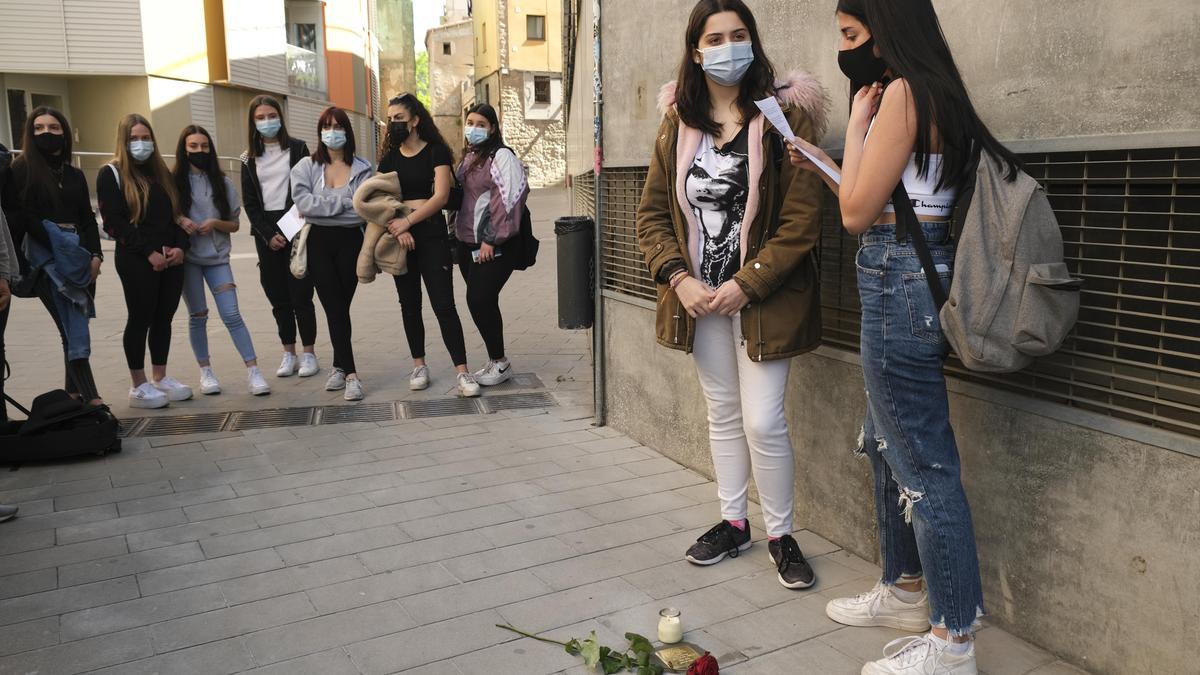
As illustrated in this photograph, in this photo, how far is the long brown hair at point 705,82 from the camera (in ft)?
11.9

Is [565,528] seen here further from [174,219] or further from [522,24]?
[522,24]

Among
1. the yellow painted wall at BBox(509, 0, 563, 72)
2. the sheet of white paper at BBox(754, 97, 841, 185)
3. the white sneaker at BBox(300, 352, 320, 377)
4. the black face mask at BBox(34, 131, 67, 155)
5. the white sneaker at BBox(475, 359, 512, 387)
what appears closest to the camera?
the sheet of white paper at BBox(754, 97, 841, 185)

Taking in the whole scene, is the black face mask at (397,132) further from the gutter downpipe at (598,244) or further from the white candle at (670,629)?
the white candle at (670,629)

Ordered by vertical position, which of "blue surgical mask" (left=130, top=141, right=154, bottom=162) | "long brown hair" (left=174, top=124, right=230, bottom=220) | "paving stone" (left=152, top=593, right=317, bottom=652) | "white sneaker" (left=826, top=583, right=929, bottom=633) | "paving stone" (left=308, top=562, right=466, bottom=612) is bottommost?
"paving stone" (left=152, top=593, right=317, bottom=652)

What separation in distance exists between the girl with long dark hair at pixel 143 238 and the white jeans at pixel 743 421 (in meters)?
4.19

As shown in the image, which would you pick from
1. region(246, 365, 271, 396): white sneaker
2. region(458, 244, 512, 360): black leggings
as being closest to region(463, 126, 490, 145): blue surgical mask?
region(458, 244, 512, 360): black leggings

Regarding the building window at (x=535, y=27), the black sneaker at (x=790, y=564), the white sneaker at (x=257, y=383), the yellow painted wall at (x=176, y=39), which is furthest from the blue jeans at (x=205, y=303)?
the building window at (x=535, y=27)

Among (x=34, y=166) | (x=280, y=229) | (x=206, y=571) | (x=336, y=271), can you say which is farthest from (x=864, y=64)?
(x=280, y=229)

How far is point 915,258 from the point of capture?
9.41ft

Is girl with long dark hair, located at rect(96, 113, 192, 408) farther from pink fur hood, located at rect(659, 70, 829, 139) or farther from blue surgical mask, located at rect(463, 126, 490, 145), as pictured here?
pink fur hood, located at rect(659, 70, 829, 139)

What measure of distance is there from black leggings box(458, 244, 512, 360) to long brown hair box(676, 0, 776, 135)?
126 inches

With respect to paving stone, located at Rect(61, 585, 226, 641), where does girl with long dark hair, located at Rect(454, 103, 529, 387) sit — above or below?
above

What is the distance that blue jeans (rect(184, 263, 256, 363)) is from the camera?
6.86m

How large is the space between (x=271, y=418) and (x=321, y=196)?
1548mm
